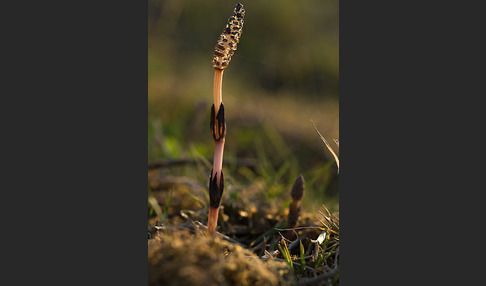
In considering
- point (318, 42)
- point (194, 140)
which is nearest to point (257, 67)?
point (318, 42)

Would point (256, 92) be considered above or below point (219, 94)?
below

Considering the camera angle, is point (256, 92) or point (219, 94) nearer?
point (219, 94)

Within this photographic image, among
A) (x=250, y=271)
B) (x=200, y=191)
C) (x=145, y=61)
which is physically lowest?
(x=200, y=191)

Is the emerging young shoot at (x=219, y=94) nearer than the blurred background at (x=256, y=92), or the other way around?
the emerging young shoot at (x=219, y=94)

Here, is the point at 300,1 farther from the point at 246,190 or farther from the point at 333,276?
the point at 333,276
